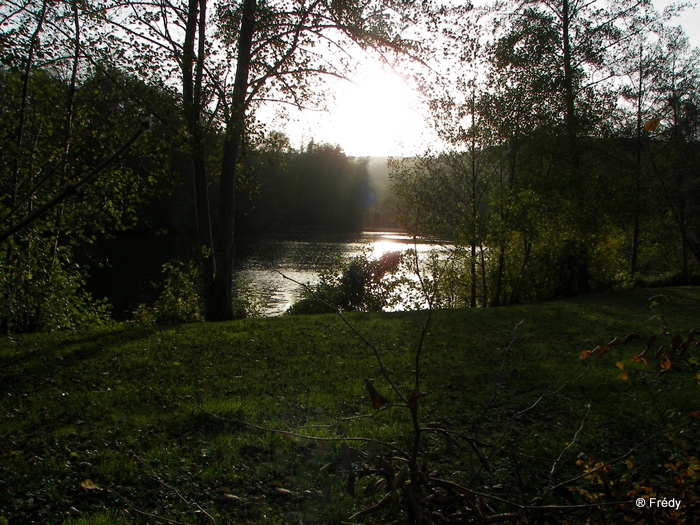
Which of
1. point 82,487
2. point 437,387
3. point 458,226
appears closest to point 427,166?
point 458,226

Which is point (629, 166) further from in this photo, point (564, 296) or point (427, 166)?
point (427, 166)

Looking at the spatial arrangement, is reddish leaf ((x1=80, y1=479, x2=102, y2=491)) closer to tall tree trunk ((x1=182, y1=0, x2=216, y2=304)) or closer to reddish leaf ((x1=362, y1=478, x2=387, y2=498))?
reddish leaf ((x1=362, y1=478, x2=387, y2=498))

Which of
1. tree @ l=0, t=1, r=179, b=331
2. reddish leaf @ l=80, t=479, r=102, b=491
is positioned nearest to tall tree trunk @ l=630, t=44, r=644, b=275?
tree @ l=0, t=1, r=179, b=331

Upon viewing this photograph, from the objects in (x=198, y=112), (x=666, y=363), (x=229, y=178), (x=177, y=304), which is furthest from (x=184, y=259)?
(x=666, y=363)

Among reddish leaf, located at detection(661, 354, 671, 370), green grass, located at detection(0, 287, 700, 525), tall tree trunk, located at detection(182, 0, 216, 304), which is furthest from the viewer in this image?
tall tree trunk, located at detection(182, 0, 216, 304)

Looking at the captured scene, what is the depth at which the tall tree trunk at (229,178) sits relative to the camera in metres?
10.4

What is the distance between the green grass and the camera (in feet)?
11.7

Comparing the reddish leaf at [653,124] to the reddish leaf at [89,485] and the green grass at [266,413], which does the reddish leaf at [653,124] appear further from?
the reddish leaf at [89,485]

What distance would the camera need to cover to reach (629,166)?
1770 cm

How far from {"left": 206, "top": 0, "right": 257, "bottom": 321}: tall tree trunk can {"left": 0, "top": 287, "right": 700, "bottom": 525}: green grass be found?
2.00 m

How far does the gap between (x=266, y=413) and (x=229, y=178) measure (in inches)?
279

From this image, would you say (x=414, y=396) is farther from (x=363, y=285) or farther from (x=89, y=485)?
(x=363, y=285)

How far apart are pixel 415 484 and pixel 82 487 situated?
2608mm

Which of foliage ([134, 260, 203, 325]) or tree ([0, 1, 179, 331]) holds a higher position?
tree ([0, 1, 179, 331])
